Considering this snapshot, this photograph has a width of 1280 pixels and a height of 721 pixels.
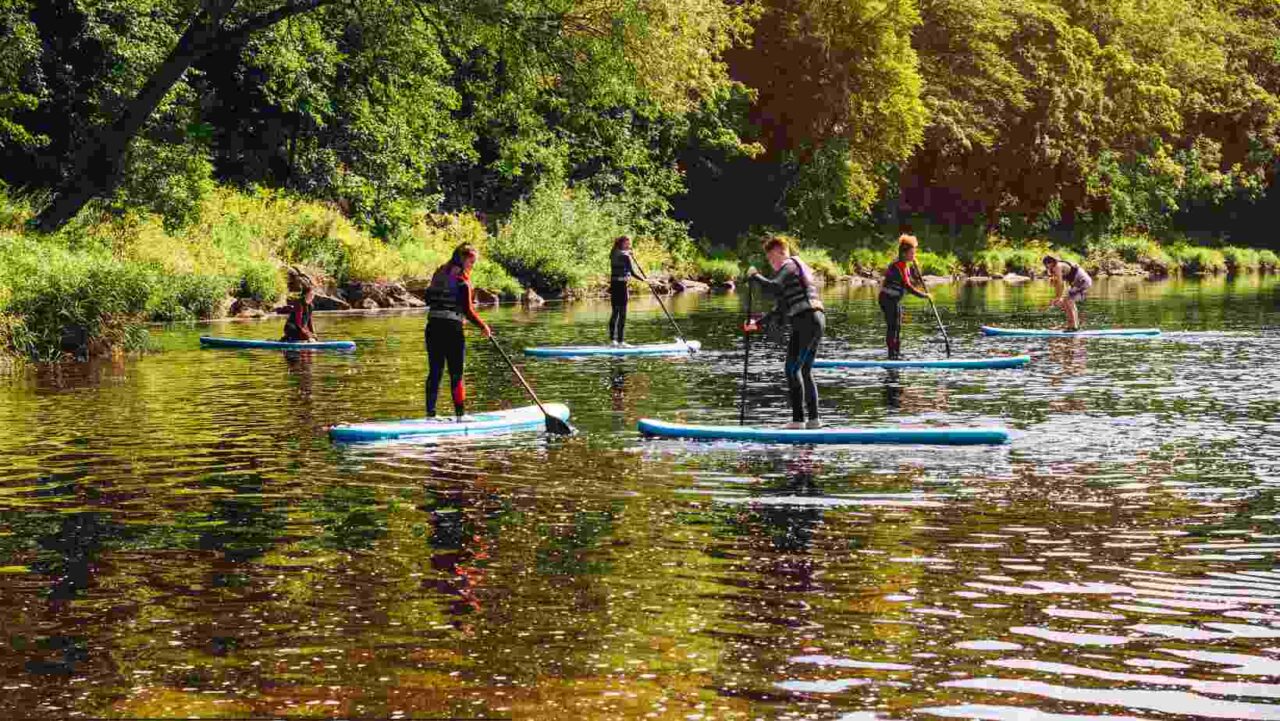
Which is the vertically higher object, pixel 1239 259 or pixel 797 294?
pixel 1239 259

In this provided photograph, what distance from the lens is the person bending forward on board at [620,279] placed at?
29594 millimetres

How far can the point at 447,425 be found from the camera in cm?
1786

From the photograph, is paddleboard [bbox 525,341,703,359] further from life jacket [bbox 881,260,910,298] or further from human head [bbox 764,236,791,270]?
human head [bbox 764,236,791,270]

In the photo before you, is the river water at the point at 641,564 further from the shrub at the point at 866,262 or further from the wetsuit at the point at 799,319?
the shrub at the point at 866,262

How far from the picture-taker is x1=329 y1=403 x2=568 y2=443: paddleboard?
57.4ft

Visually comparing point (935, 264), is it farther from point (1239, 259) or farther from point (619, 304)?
point (619, 304)

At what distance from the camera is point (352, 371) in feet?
85.7

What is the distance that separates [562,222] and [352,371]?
96.0 feet

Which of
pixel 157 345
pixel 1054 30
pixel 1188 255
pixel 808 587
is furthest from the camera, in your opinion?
pixel 1188 255

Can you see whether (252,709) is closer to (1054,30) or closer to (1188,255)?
(1054,30)

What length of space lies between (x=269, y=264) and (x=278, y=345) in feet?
43.4

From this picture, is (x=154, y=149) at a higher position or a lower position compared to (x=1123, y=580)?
higher

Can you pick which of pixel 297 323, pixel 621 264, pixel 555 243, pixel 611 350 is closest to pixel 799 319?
pixel 611 350

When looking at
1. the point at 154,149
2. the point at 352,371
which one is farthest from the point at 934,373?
the point at 154,149
